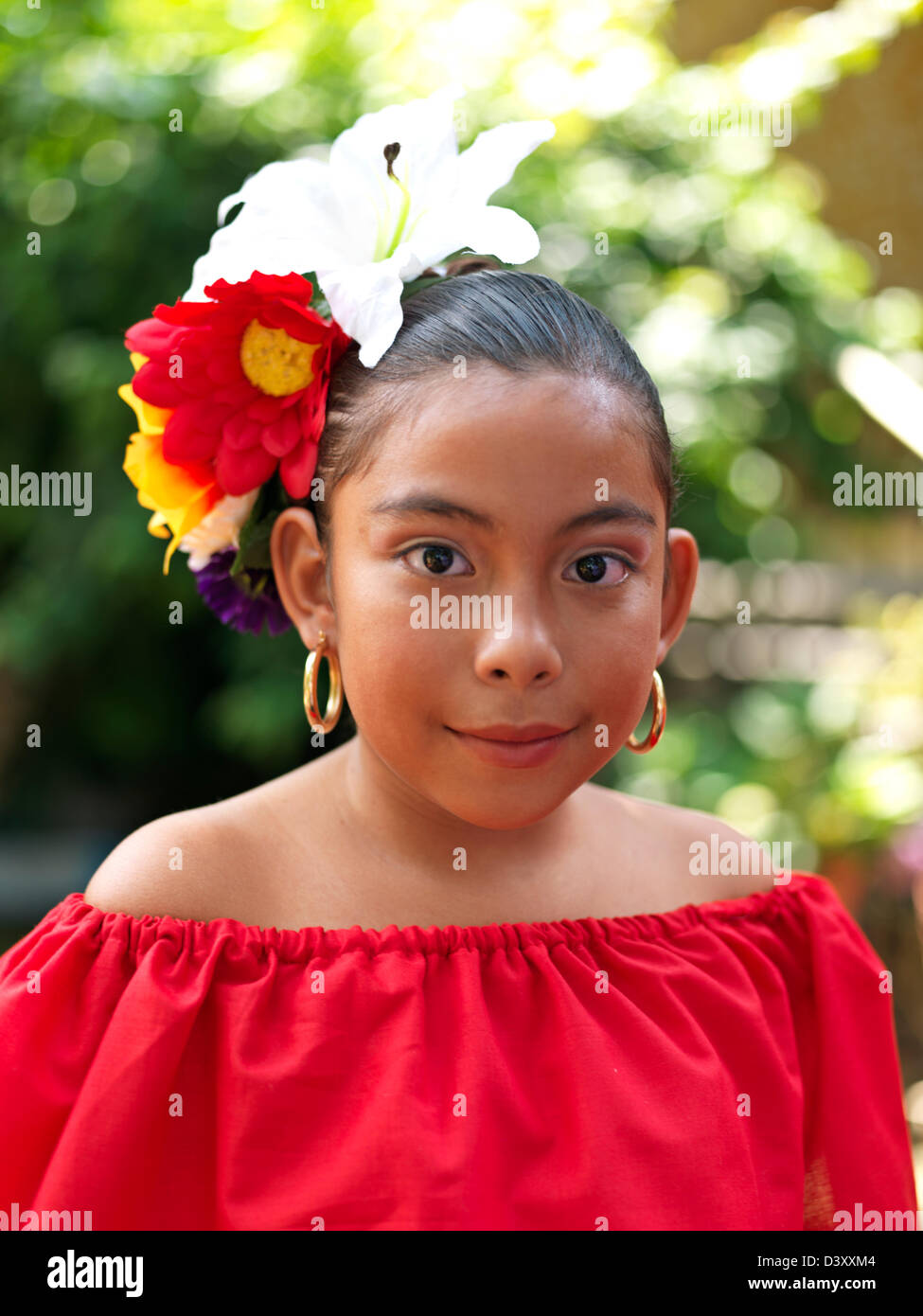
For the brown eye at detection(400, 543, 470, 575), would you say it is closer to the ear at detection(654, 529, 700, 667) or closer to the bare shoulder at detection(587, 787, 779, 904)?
the ear at detection(654, 529, 700, 667)

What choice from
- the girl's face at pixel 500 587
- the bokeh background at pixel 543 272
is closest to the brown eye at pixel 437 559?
the girl's face at pixel 500 587

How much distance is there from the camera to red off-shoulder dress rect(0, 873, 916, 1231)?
123 cm

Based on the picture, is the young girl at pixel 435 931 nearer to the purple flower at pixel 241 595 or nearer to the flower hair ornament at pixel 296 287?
the flower hair ornament at pixel 296 287

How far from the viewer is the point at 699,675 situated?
4562mm

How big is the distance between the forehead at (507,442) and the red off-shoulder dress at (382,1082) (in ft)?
1.64

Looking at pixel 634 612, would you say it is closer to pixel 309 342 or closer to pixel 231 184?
pixel 309 342

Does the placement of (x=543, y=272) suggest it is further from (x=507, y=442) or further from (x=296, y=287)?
(x=507, y=442)

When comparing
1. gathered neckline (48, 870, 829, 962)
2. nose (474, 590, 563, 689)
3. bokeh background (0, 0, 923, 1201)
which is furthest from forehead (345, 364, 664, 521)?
bokeh background (0, 0, 923, 1201)

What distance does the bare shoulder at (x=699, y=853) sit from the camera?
1585mm

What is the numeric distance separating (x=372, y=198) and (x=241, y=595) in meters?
0.53

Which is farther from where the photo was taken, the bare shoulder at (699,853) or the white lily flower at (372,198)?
the bare shoulder at (699,853)

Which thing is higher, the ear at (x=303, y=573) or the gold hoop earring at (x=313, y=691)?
the ear at (x=303, y=573)

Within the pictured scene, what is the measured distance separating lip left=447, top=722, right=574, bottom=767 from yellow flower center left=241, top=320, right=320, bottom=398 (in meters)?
0.47
